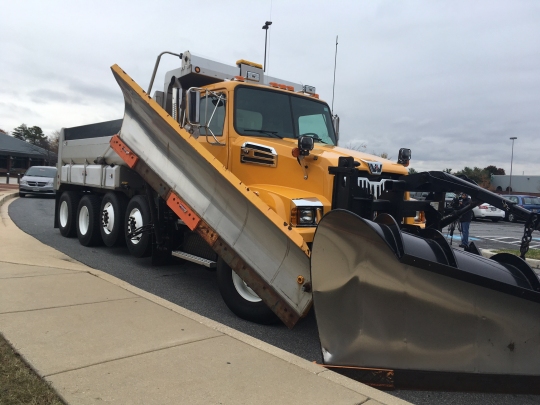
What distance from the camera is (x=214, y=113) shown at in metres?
6.08

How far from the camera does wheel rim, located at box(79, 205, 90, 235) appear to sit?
9.46 metres

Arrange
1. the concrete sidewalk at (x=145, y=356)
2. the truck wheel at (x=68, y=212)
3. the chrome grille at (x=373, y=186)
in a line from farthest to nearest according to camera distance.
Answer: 1. the truck wheel at (x=68, y=212)
2. the chrome grille at (x=373, y=186)
3. the concrete sidewalk at (x=145, y=356)

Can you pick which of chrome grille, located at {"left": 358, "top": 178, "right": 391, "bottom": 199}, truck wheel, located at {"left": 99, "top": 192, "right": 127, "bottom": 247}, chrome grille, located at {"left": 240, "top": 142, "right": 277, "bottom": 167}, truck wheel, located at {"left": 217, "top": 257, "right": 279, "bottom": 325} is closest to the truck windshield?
chrome grille, located at {"left": 240, "top": 142, "right": 277, "bottom": 167}

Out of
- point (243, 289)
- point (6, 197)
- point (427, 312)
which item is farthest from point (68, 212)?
point (6, 197)

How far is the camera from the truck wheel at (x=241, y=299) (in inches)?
193

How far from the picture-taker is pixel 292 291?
4430 mm

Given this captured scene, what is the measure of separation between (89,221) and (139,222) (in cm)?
231

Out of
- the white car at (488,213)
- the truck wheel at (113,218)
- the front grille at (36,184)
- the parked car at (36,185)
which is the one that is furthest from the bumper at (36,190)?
the white car at (488,213)

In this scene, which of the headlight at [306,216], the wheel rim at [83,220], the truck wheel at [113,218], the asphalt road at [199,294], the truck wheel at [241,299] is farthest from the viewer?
the wheel rim at [83,220]

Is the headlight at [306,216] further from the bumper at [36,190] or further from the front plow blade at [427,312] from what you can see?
the bumper at [36,190]

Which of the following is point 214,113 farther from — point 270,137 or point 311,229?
point 311,229

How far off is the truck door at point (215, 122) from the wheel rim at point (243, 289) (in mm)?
1538

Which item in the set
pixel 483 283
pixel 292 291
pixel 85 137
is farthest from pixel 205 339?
pixel 85 137

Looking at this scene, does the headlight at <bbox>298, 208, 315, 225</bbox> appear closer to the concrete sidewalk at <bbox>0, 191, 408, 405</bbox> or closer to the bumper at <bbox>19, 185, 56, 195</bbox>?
the concrete sidewalk at <bbox>0, 191, 408, 405</bbox>
